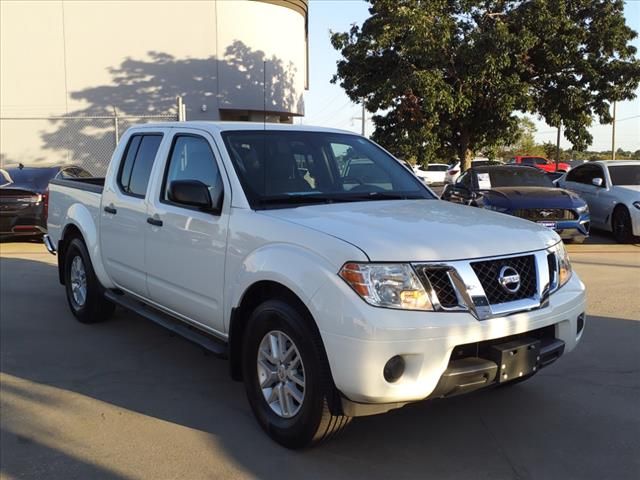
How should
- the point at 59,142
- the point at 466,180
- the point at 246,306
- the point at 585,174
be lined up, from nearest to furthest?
the point at 246,306
the point at 466,180
the point at 585,174
the point at 59,142

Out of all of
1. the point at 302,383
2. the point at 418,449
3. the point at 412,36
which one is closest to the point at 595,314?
the point at 418,449

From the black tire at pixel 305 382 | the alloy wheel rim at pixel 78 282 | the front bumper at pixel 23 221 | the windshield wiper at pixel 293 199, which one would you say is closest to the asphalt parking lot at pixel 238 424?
the black tire at pixel 305 382

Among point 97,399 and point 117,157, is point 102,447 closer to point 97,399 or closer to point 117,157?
point 97,399

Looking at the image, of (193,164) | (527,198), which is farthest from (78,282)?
(527,198)

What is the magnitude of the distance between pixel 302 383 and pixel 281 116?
2307 cm

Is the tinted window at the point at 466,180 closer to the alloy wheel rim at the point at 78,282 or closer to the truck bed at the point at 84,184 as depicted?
the truck bed at the point at 84,184

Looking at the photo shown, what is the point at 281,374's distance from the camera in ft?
11.5

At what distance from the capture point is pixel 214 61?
22047 millimetres

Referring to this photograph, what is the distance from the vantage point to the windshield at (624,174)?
12008 millimetres

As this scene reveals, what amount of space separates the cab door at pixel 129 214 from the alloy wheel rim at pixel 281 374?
1.68 m

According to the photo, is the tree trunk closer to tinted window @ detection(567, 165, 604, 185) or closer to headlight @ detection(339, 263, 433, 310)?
tinted window @ detection(567, 165, 604, 185)

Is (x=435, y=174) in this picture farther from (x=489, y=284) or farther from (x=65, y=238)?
(x=489, y=284)

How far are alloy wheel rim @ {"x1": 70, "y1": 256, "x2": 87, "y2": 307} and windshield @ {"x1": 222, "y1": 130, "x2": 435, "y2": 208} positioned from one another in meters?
2.69

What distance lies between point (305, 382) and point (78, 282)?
3.85 meters
